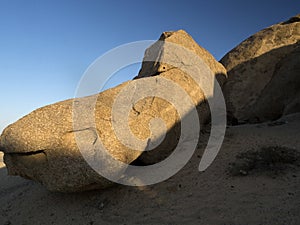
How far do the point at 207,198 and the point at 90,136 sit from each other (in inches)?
96.0

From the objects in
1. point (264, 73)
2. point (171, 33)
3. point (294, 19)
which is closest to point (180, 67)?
point (171, 33)

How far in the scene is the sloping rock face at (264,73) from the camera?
33.6 feet

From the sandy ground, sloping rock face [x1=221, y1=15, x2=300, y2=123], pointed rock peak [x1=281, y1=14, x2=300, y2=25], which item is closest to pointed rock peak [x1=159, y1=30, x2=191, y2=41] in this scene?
the sandy ground

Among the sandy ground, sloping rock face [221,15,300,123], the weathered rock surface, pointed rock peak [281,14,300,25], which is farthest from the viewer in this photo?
pointed rock peak [281,14,300,25]

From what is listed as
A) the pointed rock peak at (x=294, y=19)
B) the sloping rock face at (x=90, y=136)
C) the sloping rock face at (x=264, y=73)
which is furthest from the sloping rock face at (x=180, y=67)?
the pointed rock peak at (x=294, y=19)

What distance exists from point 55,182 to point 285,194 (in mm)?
4053

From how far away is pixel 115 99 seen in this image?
6.00 metres

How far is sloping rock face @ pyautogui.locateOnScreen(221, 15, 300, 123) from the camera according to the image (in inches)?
403

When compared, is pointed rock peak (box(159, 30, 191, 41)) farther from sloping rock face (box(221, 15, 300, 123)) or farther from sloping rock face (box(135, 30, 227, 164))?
sloping rock face (box(221, 15, 300, 123))

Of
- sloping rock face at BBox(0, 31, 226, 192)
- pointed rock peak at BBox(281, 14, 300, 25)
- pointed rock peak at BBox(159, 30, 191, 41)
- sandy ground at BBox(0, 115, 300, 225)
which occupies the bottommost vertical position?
sandy ground at BBox(0, 115, 300, 225)

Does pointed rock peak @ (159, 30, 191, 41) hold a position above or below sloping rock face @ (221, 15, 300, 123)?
above

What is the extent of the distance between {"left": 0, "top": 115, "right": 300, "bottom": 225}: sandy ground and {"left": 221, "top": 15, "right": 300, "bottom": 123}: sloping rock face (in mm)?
3827

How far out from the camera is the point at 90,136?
205 inches

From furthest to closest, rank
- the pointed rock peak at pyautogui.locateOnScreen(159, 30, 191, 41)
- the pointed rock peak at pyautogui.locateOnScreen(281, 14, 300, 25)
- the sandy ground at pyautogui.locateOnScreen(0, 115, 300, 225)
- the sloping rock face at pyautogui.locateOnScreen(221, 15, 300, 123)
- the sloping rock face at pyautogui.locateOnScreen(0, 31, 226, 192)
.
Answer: the pointed rock peak at pyautogui.locateOnScreen(281, 14, 300, 25)
the sloping rock face at pyautogui.locateOnScreen(221, 15, 300, 123)
the pointed rock peak at pyautogui.locateOnScreen(159, 30, 191, 41)
the sloping rock face at pyautogui.locateOnScreen(0, 31, 226, 192)
the sandy ground at pyautogui.locateOnScreen(0, 115, 300, 225)
